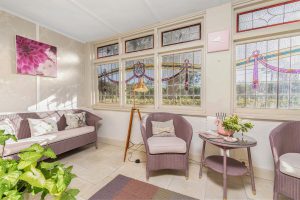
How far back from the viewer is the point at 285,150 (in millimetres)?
1839

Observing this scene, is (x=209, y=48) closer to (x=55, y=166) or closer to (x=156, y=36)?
(x=156, y=36)

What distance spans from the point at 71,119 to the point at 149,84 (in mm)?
1860

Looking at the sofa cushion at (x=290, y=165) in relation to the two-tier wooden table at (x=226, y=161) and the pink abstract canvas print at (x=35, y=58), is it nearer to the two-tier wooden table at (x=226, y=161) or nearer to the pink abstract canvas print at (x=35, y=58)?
the two-tier wooden table at (x=226, y=161)

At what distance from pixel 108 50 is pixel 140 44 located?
0.99 m

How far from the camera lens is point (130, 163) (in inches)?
104

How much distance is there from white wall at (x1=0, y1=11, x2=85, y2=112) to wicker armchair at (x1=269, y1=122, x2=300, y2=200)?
13.2ft

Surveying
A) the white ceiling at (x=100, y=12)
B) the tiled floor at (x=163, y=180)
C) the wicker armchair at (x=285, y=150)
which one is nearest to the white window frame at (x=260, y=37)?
the wicker armchair at (x=285, y=150)

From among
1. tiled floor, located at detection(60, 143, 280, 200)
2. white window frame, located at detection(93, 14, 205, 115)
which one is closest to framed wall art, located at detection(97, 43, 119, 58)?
white window frame, located at detection(93, 14, 205, 115)

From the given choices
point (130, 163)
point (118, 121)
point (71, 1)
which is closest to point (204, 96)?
point (130, 163)

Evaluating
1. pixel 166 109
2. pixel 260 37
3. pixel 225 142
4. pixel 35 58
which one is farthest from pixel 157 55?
pixel 35 58

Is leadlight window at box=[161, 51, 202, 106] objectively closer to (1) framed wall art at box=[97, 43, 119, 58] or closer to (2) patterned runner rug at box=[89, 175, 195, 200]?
(1) framed wall art at box=[97, 43, 119, 58]

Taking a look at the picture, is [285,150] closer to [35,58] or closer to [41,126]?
[41,126]

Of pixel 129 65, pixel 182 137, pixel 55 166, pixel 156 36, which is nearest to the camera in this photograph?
pixel 55 166

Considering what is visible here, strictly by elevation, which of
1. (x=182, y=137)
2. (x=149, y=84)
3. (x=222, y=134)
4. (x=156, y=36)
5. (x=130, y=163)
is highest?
(x=156, y=36)
